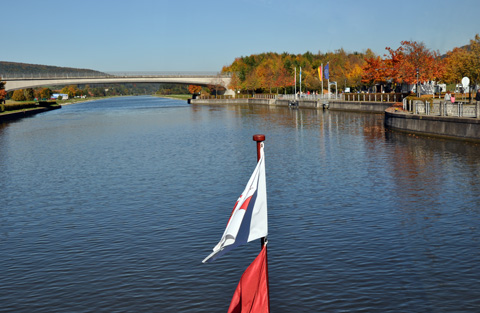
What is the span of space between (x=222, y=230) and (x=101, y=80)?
151m

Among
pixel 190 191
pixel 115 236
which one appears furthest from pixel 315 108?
pixel 115 236

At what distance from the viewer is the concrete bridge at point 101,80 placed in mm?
149750

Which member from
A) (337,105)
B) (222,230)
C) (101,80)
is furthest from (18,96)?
(222,230)

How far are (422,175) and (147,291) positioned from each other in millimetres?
17383

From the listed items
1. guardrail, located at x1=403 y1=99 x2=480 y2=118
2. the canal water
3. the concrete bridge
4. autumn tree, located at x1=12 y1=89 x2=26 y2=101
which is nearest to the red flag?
the canal water

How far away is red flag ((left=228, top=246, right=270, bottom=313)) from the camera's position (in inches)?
270

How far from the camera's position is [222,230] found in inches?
640

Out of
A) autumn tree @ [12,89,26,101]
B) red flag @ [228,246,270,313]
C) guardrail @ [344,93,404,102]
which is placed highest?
autumn tree @ [12,89,26,101]

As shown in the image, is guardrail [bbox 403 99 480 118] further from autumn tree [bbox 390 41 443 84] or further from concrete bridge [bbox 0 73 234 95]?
concrete bridge [bbox 0 73 234 95]

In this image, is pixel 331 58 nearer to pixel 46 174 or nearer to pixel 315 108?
pixel 315 108

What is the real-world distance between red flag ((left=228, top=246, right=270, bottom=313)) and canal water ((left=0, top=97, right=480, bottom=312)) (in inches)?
141

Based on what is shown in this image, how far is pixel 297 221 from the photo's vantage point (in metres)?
17.1

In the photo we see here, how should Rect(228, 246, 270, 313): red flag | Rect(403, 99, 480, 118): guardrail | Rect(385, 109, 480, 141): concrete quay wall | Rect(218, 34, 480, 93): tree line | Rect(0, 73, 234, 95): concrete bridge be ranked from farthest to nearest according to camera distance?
Rect(0, 73, 234, 95): concrete bridge
Rect(218, 34, 480, 93): tree line
Rect(403, 99, 480, 118): guardrail
Rect(385, 109, 480, 141): concrete quay wall
Rect(228, 246, 270, 313): red flag

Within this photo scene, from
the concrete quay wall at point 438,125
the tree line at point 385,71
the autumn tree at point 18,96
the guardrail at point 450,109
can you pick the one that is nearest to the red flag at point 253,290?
the guardrail at point 450,109
